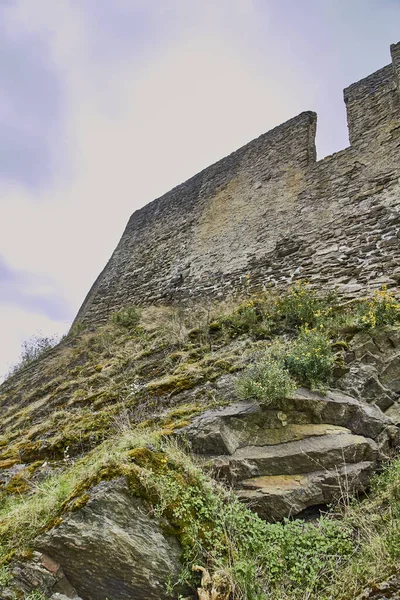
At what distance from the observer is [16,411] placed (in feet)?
23.9

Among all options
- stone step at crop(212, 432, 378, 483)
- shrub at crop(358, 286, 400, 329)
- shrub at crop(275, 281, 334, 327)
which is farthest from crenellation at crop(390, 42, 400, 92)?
stone step at crop(212, 432, 378, 483)

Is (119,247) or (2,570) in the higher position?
(119,247)

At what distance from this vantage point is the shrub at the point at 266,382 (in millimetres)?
3959

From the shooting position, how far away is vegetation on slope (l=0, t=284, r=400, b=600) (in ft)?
8.71

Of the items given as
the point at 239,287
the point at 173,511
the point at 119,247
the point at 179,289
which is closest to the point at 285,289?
the point at 239,287

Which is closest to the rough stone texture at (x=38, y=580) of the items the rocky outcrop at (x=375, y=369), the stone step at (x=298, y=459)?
the stone step at (x=298, y=459)

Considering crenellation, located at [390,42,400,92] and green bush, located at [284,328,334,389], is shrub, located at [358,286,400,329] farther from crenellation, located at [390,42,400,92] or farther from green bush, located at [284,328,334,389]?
crenellation, located at [390,42,400,92]

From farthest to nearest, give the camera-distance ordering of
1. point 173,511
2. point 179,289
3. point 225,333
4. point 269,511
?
point 179,289 → point 225,333 → point 269,511 → point 173,511

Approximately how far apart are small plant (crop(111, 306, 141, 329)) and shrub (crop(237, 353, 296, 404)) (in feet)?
16.1

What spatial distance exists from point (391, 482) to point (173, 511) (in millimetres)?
1720

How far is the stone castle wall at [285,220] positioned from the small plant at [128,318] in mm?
709

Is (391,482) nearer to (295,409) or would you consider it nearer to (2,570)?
(295,409)

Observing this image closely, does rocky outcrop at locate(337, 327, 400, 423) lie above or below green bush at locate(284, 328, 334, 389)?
below

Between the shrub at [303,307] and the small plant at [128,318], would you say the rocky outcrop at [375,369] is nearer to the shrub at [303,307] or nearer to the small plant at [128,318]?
the shrub at [303,307]
